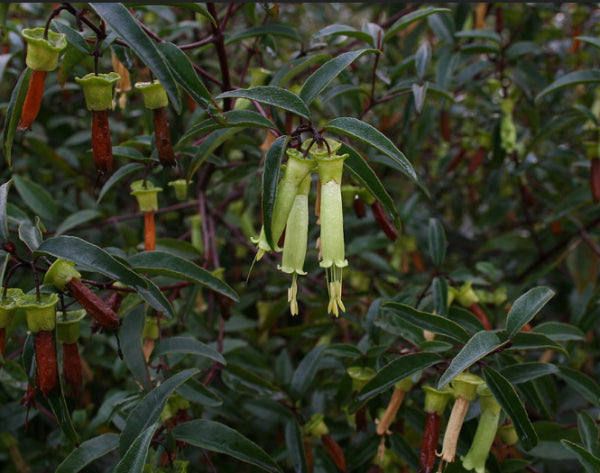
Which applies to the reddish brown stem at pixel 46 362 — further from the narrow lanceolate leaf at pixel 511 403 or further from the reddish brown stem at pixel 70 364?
the narrow lanceolate leaf at pixel 511 403

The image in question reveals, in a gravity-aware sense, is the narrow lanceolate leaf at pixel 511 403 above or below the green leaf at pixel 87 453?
above

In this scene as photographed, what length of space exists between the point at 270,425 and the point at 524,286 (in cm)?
77

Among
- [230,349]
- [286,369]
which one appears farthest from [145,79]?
[286,369]

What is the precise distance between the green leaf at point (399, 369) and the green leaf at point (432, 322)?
0.14 ft

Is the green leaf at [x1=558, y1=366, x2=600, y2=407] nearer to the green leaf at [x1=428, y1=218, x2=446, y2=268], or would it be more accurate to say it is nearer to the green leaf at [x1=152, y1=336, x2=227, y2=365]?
the green leaf at [x1=428, y1=218, x2=446, y2=268]

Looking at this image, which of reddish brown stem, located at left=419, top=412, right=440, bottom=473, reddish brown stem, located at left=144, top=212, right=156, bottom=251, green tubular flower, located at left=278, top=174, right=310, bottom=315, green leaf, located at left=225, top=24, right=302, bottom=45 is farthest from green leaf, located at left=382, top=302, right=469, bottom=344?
green leaf, located at left=225, top=24, right=302, bottom=45

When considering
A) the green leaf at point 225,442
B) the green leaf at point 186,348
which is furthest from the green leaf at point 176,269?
the green leaf at point 225,442

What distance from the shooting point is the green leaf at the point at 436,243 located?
3.97 ft

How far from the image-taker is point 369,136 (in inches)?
28.4

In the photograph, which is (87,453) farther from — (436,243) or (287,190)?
(436,243)

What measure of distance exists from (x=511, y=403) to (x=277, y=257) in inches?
A: 32.4

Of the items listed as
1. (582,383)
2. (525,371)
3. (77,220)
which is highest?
(77,220)

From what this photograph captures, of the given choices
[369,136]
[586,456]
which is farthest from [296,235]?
[586,456]

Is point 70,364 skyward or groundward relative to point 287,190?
groundward
